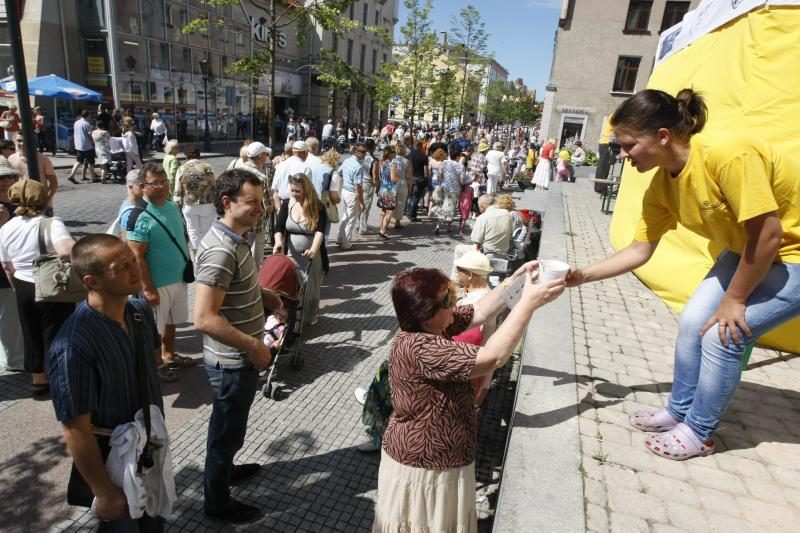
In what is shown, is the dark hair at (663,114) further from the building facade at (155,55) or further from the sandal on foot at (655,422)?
the building facade at (155,55)

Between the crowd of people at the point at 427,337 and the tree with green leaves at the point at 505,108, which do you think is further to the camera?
the tree with green leaves at the point at 505,108

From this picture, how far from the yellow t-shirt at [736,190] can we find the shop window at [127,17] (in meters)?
24.0

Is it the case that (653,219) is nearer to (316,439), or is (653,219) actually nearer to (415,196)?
(316,439)

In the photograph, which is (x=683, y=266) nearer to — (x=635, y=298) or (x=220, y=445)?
(x=635, y=298)

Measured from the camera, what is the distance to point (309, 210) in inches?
218

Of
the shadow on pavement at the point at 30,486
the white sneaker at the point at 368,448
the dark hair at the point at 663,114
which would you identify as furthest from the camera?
the white sneaker at the point at 368,448

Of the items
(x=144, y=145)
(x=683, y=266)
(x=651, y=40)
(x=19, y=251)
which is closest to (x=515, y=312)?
(x=19, y=251)

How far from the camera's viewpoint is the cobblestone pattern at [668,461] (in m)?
2.48

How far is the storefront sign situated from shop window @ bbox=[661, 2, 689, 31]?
2875cm

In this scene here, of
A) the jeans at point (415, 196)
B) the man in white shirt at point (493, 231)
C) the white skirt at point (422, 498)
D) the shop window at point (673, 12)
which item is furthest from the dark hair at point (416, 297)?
the shop window at point (673, 12)

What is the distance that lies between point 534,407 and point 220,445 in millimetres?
1974

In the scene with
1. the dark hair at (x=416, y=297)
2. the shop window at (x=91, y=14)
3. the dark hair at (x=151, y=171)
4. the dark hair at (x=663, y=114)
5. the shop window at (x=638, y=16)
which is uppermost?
the shop window at (x=638, y=16)

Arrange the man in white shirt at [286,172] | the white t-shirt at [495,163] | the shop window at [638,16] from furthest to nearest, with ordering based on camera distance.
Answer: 1. the shop window at [638,16]
2. the white t-shirt at [495,163]
3. the man in white shirt at [286,172]

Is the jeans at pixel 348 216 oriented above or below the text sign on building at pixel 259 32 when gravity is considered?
below
